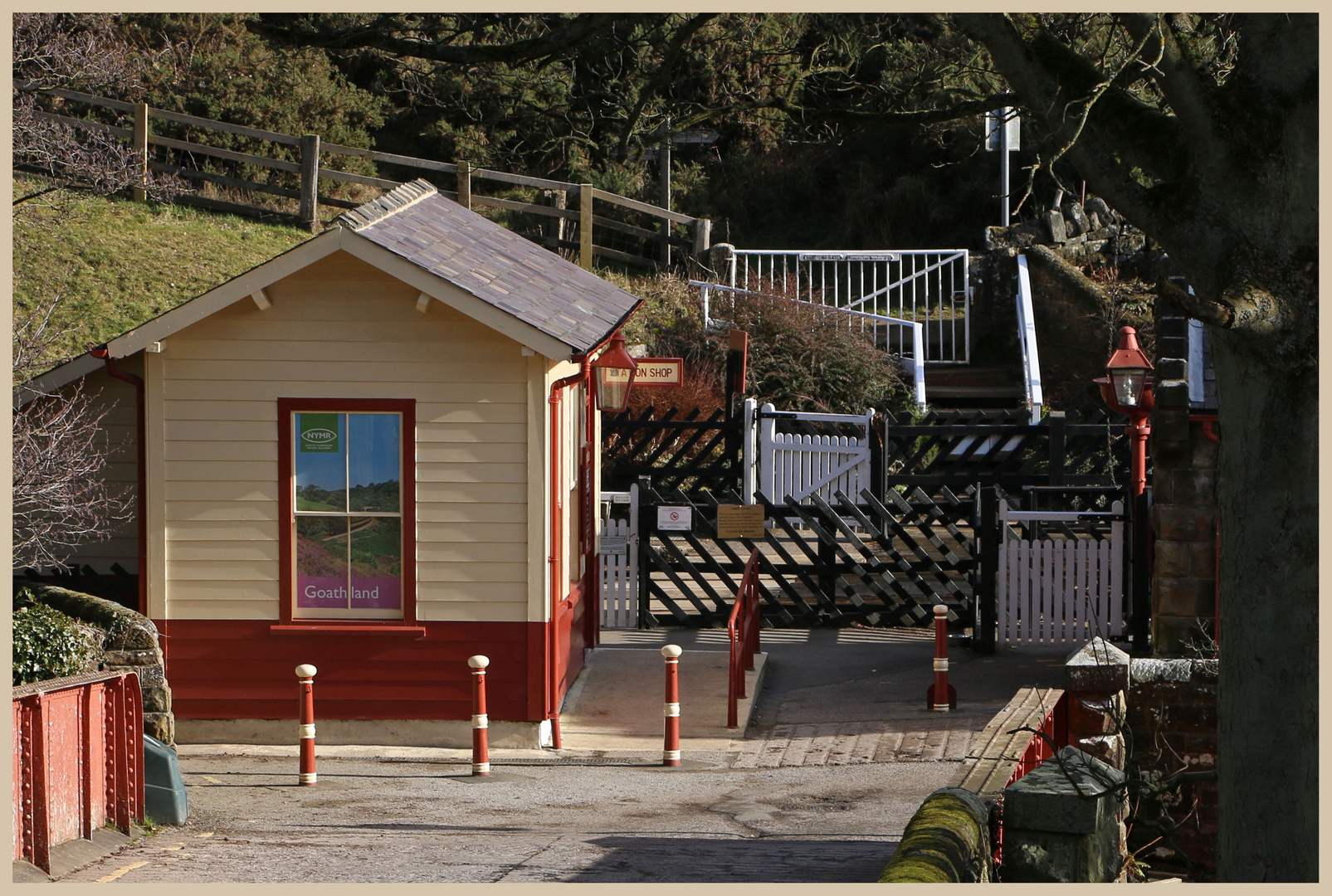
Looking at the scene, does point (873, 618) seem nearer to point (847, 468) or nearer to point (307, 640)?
point (847, 468)

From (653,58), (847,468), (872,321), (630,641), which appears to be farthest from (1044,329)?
(630,641)

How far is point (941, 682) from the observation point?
1088 cm

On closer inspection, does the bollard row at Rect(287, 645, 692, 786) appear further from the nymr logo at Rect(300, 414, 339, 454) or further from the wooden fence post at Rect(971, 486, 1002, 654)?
the wooden fence post at Rect(971, 486, 1002, 654)

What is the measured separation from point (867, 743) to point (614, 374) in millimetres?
4576

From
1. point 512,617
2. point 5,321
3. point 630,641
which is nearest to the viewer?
point 5,321

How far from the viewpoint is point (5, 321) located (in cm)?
834

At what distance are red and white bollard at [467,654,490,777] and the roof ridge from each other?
10.5 ft

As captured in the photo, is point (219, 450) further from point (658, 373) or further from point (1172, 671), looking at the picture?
point (1172, 671)

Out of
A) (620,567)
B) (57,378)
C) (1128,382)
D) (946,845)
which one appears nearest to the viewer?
(946,845)

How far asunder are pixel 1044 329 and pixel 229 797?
1808 centimetres

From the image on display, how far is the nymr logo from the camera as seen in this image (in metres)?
10.0

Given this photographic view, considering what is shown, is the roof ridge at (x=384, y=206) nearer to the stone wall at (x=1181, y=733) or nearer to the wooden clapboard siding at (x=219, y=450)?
the wooden clapboard siding at (x=219, y=450)

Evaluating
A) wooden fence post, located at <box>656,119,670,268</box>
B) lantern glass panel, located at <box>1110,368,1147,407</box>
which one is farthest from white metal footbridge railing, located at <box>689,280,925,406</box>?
lantern glass panel, located at <box>1110,368,1147,407</box>

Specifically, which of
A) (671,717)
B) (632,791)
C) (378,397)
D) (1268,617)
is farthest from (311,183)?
(1268,617)
